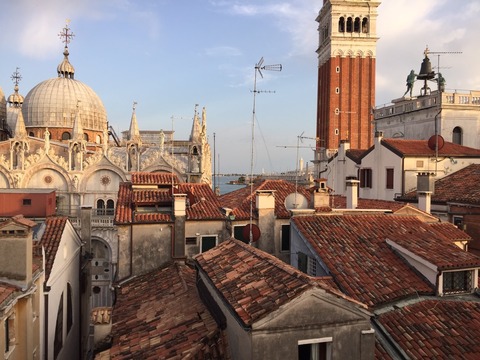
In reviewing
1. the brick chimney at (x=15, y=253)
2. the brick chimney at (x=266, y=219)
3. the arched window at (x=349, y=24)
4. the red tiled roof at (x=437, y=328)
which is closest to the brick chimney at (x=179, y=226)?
the brick chimney at (x=266, y=219)

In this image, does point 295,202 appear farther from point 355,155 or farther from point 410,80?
point 410,80

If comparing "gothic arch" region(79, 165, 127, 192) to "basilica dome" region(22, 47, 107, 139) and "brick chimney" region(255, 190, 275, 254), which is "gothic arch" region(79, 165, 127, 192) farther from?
"brick chimney" region(255, 190, 275, 254)

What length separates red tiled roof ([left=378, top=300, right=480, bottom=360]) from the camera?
8.69 m

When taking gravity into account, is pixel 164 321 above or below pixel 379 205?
below

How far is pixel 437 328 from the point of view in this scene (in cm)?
944

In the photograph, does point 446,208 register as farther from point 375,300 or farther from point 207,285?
point 207,285

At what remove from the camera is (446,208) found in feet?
64.3

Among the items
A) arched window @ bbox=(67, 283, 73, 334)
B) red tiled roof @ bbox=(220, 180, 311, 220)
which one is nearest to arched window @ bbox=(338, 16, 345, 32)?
red tiled roof @ bbox=(220, 180, 311, 220)

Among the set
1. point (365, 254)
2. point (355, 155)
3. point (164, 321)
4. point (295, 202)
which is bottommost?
point (164, 321)

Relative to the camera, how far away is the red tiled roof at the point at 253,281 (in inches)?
290

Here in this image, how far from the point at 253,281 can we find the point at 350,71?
54116mm

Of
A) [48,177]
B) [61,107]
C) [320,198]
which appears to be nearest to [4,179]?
[48,177]

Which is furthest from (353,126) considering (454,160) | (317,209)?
(317,209)

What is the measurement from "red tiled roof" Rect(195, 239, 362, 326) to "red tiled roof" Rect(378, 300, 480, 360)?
1.86m
